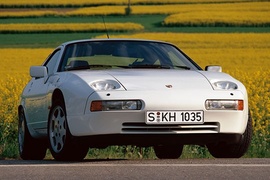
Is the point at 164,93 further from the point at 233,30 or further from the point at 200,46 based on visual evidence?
the point at 233,30

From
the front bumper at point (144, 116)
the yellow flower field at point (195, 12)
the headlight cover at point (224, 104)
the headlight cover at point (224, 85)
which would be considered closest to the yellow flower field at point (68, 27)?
the yellow flower field at point (195, 12)

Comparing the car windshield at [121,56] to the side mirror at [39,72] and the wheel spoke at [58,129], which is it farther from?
the wheel spoke at [58,129]

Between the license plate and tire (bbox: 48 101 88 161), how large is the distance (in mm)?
802

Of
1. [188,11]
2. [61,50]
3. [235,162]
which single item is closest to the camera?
[235,162]

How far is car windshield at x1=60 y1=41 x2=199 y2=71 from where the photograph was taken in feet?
33.6

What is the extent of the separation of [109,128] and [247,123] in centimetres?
162

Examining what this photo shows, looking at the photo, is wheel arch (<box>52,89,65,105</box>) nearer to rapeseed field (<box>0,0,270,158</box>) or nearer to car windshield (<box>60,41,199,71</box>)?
car windshield (<box>60,41,199,71</box>)

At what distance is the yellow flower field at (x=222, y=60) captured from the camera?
48.4 feet

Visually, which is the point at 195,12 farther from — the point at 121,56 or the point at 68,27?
the point at 121,56

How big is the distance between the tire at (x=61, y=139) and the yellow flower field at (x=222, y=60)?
470 centimetres

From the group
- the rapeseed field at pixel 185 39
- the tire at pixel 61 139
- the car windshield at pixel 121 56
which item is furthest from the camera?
the rapeseed field at pixel 185 39

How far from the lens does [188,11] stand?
57875 mm

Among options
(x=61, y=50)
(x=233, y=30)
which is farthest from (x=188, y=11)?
(x=61, y=50)

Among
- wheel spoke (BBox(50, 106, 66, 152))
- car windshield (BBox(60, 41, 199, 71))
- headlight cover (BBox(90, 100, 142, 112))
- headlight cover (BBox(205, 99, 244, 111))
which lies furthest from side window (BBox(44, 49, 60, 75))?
headlight cover (BBox(205, 99, 244, 111))
